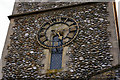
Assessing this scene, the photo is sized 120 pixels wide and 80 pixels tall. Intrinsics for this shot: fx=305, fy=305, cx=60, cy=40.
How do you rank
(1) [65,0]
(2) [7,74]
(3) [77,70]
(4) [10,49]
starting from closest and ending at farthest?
(3) [77,70]
(2) [7,74]
(4) [10,49]
(1) [65,0]

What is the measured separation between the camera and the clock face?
11477mm

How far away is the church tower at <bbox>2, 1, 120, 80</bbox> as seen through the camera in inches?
406

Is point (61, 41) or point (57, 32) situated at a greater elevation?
point (57, 32)

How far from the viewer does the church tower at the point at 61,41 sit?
10.3m

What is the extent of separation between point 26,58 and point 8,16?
2.81 metres

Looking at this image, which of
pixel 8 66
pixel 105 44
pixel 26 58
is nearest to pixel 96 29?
pixel 105 44

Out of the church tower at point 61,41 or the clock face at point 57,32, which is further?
the clock face at point 57,32

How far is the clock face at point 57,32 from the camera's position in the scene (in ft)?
37.7

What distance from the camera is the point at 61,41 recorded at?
11523 mm

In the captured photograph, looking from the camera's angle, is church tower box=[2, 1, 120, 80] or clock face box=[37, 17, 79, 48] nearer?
church tower box=[2, 1, 120, 80]

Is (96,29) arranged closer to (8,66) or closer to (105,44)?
(105,44)

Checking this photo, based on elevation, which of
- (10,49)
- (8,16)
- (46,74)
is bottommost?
(46,74)

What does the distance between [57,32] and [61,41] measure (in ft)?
1.70

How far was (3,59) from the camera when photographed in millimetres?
11492
